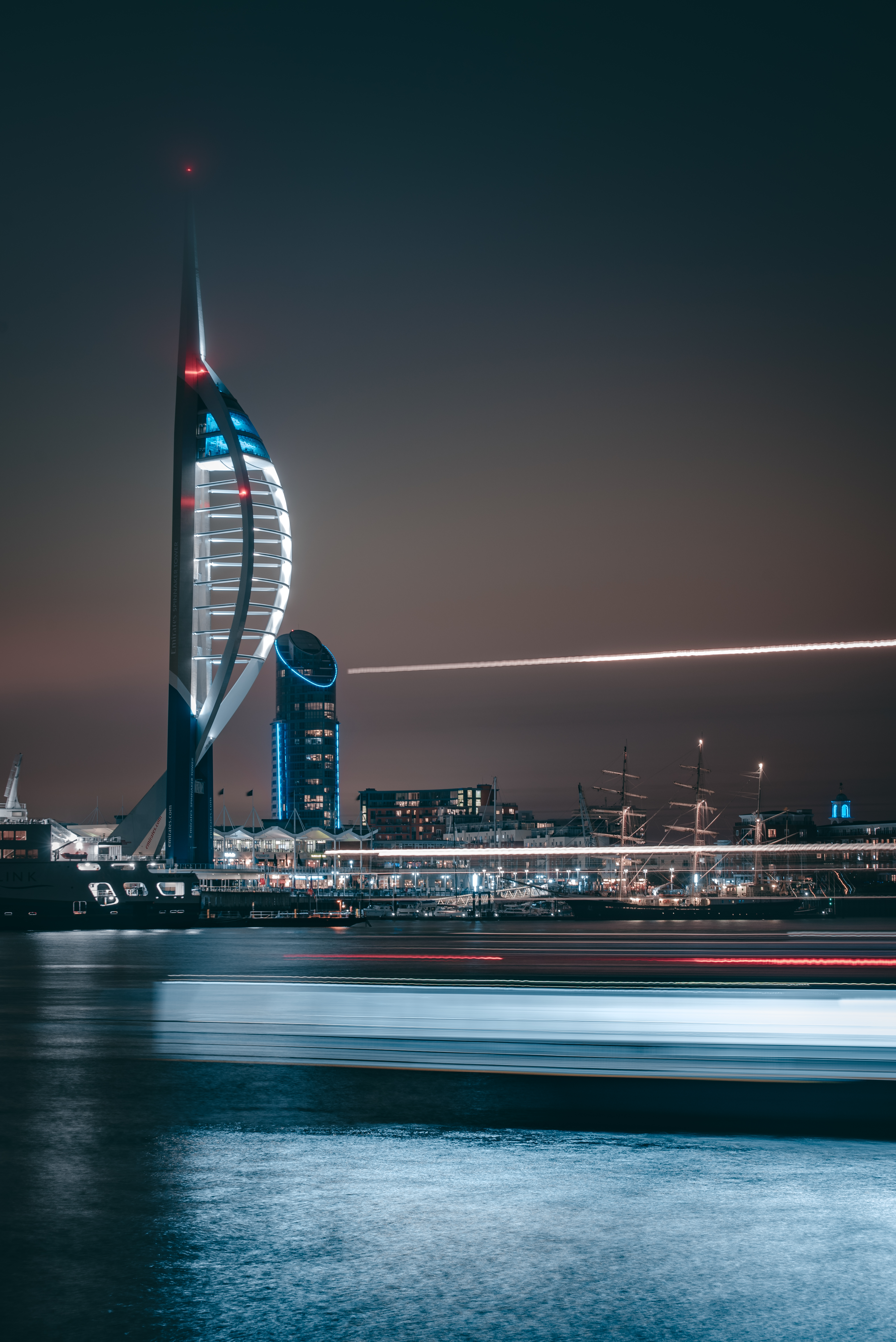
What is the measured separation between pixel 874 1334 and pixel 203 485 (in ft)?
308

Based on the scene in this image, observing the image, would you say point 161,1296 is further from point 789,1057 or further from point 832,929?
point 832,929

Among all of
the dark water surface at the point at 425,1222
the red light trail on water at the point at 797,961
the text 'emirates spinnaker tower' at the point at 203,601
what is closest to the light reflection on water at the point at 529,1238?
the dark water surface at the point at 425,1222

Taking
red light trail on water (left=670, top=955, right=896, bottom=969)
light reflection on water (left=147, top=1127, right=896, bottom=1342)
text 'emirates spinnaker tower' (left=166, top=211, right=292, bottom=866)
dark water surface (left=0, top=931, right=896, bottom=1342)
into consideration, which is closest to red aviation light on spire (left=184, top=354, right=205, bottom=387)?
text 'emirates spinnaker tower' (left=166, top=211, right=292, bottom=866)

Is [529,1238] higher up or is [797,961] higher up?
[529,1238]

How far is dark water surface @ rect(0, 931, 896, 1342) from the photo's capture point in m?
4.25

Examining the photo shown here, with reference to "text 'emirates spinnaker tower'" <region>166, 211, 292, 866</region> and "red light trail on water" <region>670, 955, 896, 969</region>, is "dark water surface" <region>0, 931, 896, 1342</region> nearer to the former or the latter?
"red light trail on water" <region>670, 955, 896, 969</region>

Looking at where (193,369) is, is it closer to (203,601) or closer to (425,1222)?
(203,601)

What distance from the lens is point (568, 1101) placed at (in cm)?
963

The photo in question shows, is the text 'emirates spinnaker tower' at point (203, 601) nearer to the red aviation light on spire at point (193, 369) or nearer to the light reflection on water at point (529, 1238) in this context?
the red aviation light on spire at point (193, 369)

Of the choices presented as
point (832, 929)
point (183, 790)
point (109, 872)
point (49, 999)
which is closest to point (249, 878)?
point (183, 790)

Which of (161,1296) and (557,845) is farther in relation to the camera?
(557,845)

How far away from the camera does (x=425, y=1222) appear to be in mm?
5566

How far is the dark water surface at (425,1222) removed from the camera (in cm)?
425

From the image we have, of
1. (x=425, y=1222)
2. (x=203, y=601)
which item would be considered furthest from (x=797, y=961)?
(x=203, y=601)
